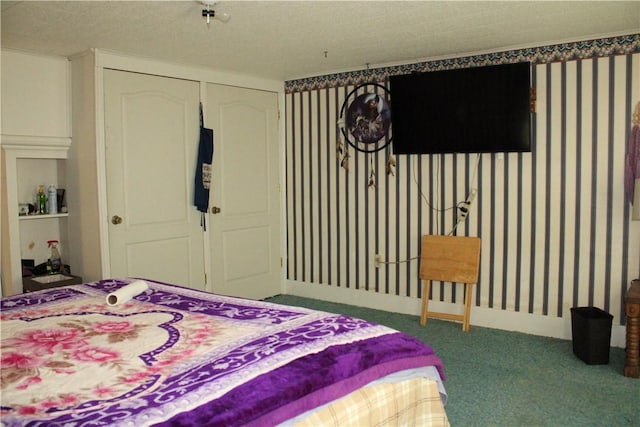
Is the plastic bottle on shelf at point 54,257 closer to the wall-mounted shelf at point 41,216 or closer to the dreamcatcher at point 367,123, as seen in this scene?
the wall-mounted shelf at point 41,216

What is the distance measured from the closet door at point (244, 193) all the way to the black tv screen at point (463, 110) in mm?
1360

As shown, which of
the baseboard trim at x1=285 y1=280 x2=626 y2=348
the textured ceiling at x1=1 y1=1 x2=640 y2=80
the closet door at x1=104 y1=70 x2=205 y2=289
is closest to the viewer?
the textured ceiling at x1=1 y1=1 x2=640 y2=80

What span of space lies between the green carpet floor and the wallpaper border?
2049mm

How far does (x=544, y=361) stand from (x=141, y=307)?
261 cm

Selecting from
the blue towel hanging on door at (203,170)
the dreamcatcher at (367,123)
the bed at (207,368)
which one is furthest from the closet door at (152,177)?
the bed at (207,368)

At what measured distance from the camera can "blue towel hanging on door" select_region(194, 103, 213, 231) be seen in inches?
185

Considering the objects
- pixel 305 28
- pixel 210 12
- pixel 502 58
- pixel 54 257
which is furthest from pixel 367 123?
pixel 54 257

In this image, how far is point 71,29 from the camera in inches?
136

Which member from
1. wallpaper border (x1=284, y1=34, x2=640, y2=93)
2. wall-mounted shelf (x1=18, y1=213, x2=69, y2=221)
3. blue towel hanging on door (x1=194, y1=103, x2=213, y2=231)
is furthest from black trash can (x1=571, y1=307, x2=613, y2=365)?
wall-mounted shelf (x1=18, y1=213, x2=69, y2=221)

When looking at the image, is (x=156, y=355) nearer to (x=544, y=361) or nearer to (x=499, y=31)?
(x=544, y=361)

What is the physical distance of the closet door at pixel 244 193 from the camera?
16.2ft

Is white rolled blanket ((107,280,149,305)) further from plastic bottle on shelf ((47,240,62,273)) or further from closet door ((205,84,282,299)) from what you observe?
closet door ((205,84,282,299))

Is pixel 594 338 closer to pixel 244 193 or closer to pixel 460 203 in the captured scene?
pixel 460 203

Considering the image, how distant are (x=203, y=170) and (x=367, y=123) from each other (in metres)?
1.48
